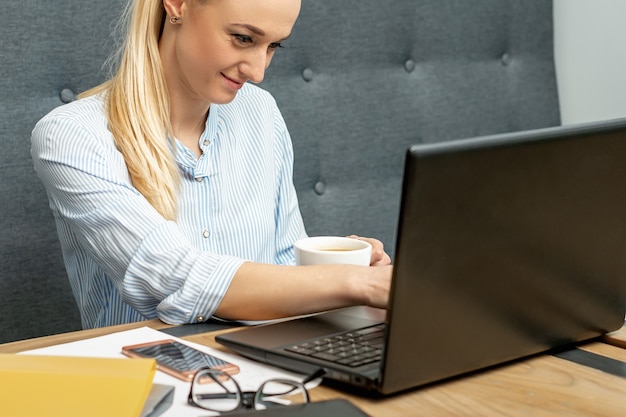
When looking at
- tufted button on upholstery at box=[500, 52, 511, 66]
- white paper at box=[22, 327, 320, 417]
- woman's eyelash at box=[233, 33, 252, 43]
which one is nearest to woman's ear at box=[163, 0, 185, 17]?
woman's eyelash at box=[233, 33, 252, 43]

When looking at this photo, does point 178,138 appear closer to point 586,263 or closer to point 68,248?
point 68,248

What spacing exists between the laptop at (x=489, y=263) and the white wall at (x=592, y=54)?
4.60 feet

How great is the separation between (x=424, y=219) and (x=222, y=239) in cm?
77

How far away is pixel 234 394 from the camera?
84cm

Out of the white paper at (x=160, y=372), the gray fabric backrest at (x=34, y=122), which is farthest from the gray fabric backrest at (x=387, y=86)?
the white paper at (x=160, y=372)

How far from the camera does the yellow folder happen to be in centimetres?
76

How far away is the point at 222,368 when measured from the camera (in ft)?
3.00

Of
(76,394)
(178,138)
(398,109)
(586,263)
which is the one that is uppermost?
(398,109)

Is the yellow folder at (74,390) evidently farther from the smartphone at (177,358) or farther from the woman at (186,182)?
the woman at (186,182)

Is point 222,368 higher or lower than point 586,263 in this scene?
lower

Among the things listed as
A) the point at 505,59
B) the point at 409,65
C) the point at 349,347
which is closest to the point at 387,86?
the point at 409,65

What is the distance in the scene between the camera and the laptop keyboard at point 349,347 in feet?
2.90

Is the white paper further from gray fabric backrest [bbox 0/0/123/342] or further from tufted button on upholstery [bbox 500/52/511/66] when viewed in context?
tufted button on upholstery [bbox 500/52/511/66]

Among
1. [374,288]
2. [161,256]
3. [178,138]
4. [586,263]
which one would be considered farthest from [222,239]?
[586,263]
